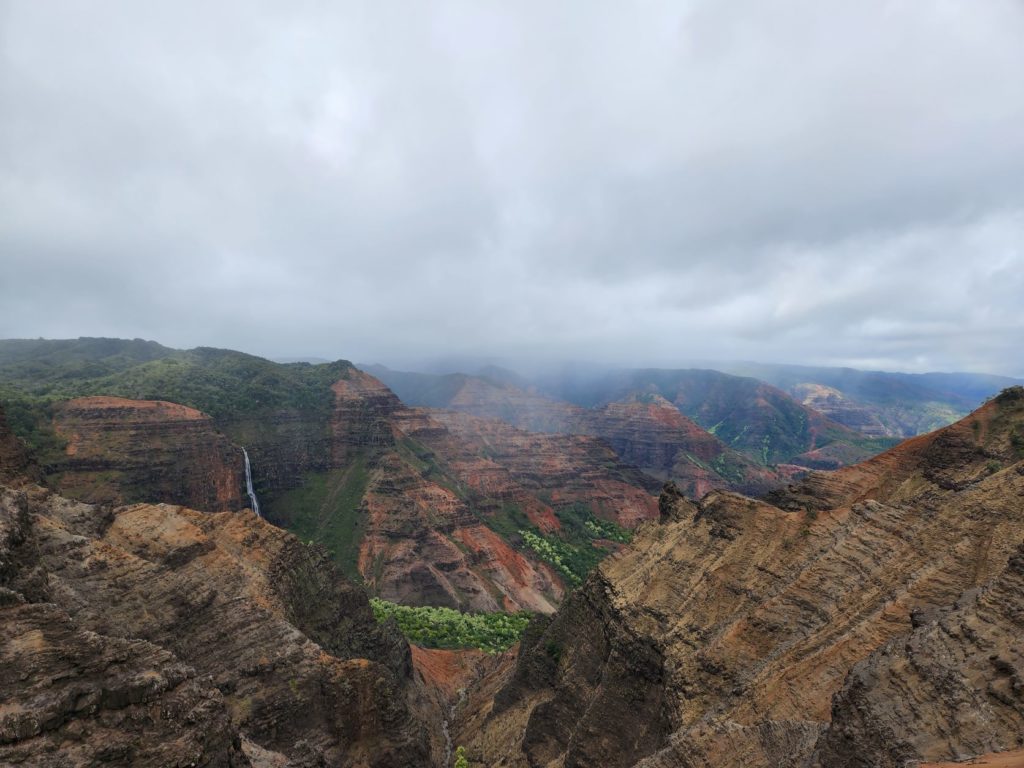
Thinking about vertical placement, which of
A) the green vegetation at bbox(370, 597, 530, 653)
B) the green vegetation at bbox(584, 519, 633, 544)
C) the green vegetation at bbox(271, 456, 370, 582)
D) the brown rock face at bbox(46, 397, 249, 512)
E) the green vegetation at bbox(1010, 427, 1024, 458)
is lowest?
the green vegetation at bbox(584, 519, 633, 544)

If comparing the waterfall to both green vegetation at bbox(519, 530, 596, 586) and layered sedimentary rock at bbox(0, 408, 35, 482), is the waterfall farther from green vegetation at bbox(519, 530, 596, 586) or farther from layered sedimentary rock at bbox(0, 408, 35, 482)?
layered sedimentary rock at bbox(0, 408, 35, 482)

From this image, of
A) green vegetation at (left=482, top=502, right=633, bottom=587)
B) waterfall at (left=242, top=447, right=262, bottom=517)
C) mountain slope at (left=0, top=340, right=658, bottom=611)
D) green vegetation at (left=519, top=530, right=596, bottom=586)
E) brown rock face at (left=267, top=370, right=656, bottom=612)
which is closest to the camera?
mountain slope at (left=0, top=340, right=658, bottom=611)

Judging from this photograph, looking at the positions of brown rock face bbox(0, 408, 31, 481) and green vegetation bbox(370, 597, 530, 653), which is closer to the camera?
brown rock face bbox(0, 408, 31, 481)

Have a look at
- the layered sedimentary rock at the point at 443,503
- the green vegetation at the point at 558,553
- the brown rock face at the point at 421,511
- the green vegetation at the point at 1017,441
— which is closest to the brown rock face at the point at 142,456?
the brown rock face at the point at 421,511

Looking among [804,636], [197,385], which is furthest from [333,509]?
[804,636]

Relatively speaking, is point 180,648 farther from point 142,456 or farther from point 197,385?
point 197,385

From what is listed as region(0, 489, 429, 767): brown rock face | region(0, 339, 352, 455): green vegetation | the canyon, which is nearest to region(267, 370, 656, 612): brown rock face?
region(0, 339, 352, 455): green vegetation

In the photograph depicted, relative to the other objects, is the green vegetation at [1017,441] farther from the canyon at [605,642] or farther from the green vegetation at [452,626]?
the green vegetation at [452,626]
